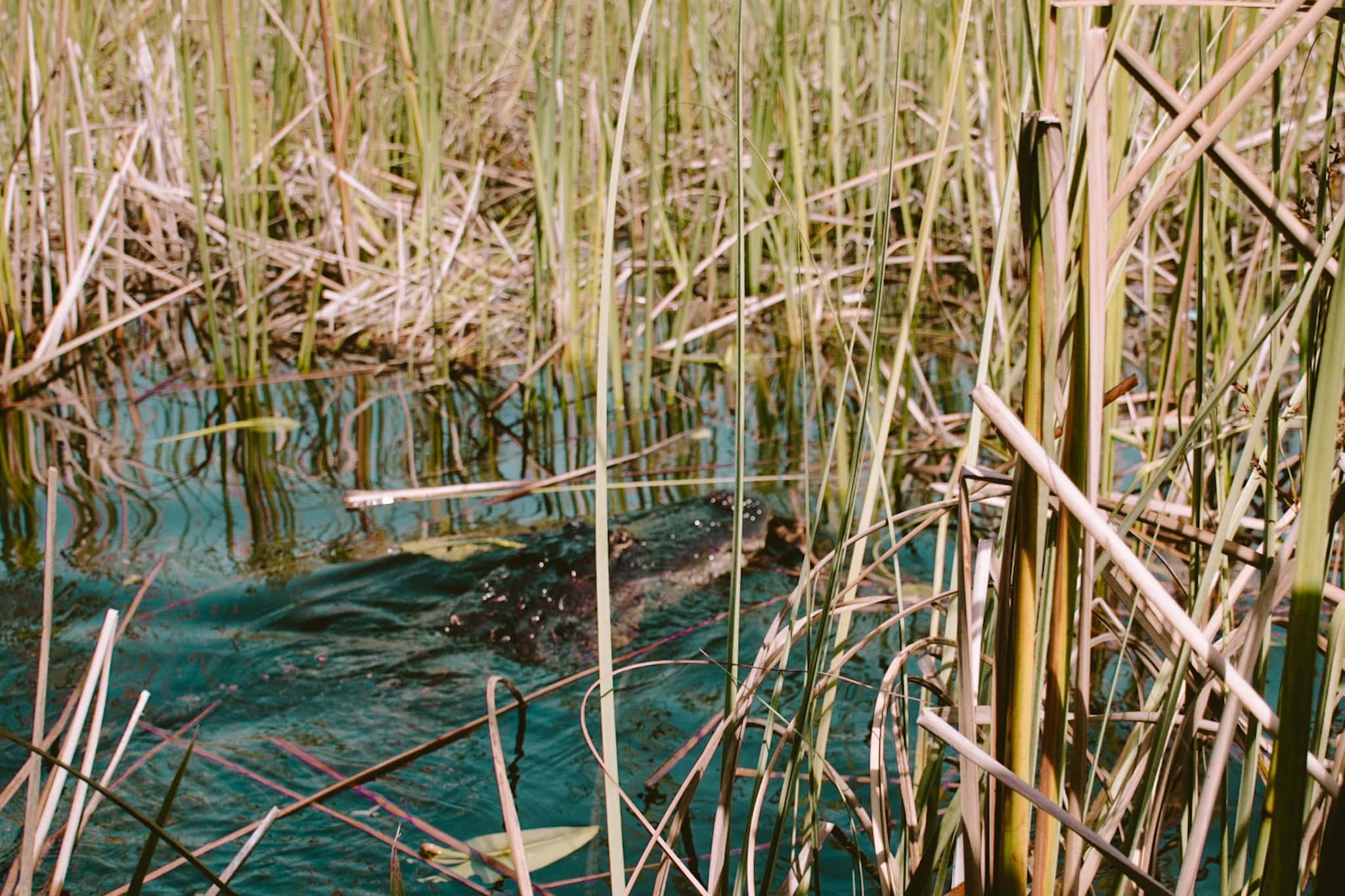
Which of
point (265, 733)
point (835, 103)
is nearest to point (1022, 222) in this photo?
point (265, 733)

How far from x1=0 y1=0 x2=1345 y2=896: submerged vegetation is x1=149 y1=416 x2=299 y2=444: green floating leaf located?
0.06 ft

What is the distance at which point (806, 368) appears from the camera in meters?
1.13

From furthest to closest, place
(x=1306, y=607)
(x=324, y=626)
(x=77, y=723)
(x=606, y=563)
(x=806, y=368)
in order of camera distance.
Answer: (x=324, y=626)
(x=77, y=723)
(x=806, y=368)
(x=606, y=563)
(x=1306, y=607)

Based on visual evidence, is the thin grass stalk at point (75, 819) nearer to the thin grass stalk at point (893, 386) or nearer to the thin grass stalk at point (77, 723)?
the thin grass stalk at point (77, 723)

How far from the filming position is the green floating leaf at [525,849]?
5.40ft

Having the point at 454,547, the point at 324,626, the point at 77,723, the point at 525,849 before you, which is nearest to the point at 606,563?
the point at 77,723

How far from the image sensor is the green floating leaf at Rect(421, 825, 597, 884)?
1646 millimetres

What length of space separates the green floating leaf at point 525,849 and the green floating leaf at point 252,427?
2305 mm

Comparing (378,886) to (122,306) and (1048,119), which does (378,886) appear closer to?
(1048,119)

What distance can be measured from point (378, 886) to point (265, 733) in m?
0.59

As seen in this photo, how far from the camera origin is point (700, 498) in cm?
299

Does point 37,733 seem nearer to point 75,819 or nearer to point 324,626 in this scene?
point 75,819

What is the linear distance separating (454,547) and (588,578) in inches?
19.3

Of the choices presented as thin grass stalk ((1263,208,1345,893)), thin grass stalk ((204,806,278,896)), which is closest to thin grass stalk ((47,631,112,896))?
thin grass stalk ((204,806,278,896))
